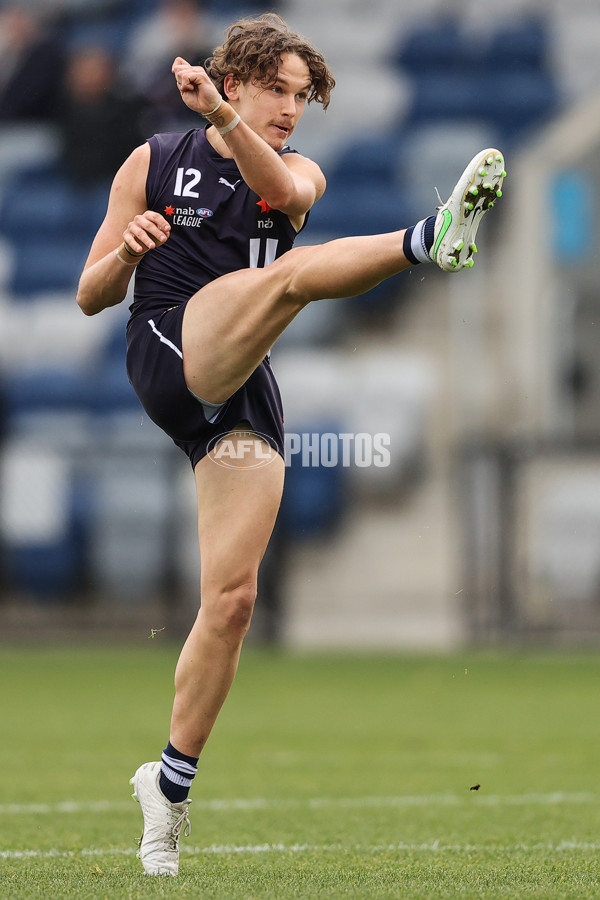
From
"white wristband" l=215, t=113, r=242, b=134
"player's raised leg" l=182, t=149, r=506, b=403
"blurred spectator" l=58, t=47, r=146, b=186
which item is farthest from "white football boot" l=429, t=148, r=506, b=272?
"blurred spectator" l=58, t=47, r=146, b=186

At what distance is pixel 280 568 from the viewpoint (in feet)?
32.6

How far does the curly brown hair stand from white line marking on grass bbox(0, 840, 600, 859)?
1.83 m

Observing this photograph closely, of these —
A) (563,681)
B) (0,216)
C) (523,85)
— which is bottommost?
(563,681)

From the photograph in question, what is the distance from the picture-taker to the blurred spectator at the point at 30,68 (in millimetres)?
11133

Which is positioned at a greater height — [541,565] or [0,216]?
[0,216]

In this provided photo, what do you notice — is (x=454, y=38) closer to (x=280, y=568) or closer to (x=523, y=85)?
(x=523, y=85)

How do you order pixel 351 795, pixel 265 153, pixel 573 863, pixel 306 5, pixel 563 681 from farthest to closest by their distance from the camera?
pixel 306 5 → pixel 563 681 → pixel 351 795 → pixel 573 863 → pixel 265 153

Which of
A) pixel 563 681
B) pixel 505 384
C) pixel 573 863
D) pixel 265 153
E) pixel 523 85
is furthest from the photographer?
pixel 523 85

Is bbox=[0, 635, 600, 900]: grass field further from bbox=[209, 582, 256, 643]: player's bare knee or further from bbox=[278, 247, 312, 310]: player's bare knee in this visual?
bbox=[278, 247, 312, 310]: player's bare knee

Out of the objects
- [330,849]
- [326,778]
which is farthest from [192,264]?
[326,778]

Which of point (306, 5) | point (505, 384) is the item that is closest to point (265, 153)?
point (505, 384)

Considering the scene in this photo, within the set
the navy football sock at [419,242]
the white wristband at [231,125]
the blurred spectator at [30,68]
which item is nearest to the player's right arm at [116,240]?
the white wristband at [231,125]

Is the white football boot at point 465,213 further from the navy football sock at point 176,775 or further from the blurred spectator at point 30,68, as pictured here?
the blurred spectator at point 30,68

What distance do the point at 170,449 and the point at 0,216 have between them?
2577mm
